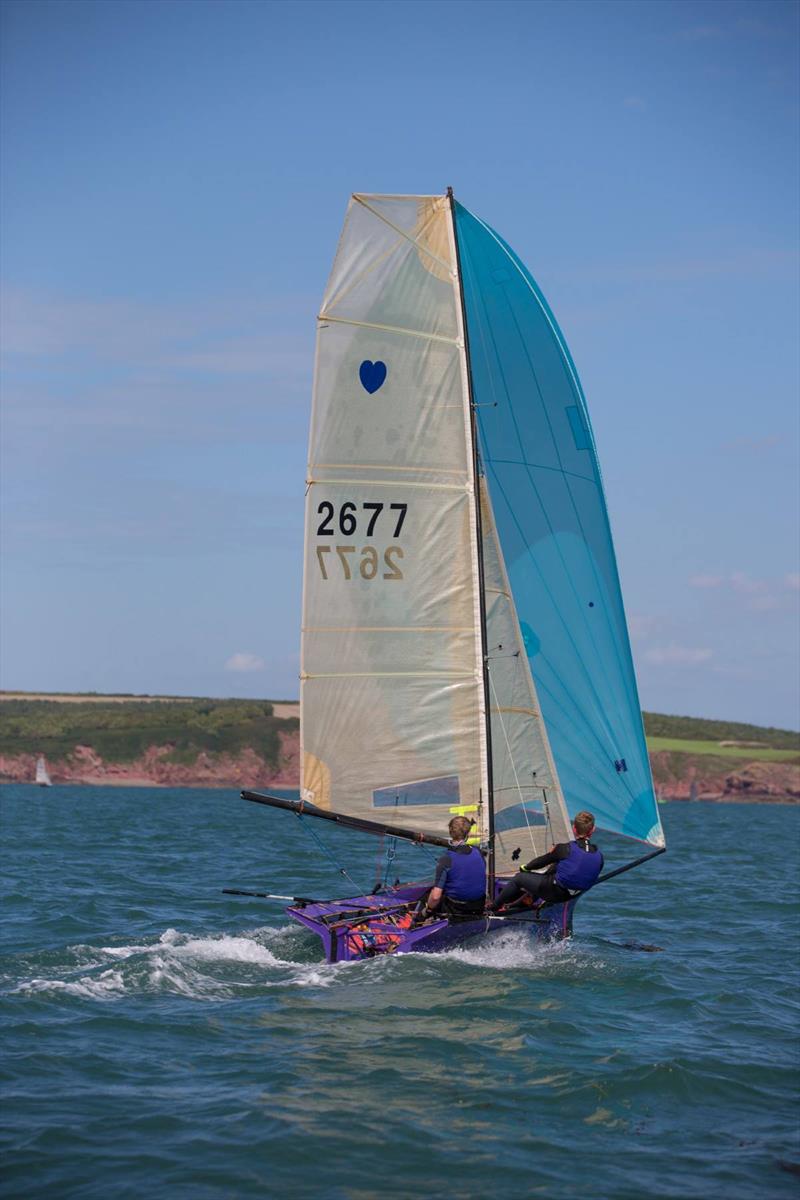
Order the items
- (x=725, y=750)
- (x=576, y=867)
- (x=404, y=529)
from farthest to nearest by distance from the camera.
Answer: (x=725, y=750) → (x=404, y=529) → (x=576, y=867)

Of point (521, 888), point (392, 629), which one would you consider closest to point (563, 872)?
point (521, 888)

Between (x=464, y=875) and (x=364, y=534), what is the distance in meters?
4.58

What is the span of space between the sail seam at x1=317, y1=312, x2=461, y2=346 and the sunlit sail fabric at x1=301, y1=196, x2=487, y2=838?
26 mm

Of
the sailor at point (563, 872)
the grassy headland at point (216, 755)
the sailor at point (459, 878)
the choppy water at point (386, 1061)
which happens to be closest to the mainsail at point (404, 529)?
the sailor at point (563, 872)

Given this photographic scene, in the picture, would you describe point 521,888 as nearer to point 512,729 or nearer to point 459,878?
point 459,878

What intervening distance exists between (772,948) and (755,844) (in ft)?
91.2

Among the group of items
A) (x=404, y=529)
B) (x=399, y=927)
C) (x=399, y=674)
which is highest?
(x=404, y=529)

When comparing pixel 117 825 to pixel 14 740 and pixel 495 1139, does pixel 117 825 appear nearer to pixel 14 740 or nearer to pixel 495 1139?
pixel 495 1139

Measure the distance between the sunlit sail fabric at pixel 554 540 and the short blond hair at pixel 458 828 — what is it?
2.18 meters

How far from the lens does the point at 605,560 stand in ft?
63.0

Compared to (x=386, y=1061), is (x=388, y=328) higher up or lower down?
higher up

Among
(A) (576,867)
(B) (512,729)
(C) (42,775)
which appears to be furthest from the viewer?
(C) (42,775)

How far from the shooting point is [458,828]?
55.6ft

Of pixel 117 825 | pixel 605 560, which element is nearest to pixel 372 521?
pixel 605 560
